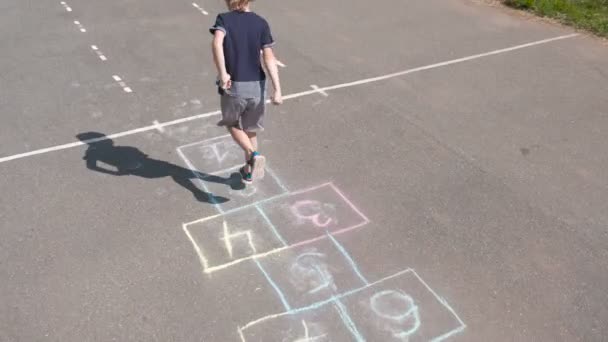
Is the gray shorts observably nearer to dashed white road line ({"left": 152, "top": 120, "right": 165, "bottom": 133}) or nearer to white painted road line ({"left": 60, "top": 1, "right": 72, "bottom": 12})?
dashed white road line ({"left": 152, "top": 120, "right": 165, "bottom": 133})

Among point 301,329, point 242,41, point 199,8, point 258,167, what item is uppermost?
point 242,41

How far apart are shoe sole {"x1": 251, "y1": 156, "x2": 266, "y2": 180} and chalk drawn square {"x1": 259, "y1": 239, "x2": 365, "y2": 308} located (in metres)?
0.74

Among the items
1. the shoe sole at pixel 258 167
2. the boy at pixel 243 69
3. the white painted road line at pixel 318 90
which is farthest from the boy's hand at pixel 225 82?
the white painted road line at pixel 318 90

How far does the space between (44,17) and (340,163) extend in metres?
6.98

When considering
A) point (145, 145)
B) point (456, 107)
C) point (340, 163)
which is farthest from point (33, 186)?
point (456, 107)

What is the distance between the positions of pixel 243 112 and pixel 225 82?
1.39 feet

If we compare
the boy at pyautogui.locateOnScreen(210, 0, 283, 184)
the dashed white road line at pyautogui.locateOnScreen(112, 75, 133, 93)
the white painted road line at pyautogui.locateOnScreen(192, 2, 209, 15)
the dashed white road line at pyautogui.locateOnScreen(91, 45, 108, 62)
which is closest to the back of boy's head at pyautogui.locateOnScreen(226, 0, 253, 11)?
the boy at pyautogui.locateOnScreen(210, 0, 283, 184)

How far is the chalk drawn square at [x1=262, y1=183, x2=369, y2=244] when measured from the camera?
4676mm

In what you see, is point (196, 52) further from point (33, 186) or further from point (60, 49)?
point (33, 186)

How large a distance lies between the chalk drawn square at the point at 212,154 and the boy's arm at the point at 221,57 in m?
1.27

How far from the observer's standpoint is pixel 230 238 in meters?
4.57

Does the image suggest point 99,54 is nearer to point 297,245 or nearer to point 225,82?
point 225,82

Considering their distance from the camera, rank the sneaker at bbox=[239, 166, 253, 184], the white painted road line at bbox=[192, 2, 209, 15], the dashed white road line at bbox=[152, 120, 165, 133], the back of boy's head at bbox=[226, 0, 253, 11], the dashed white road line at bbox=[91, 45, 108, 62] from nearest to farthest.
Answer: the back of boy's head at bbox=[226, 0, 253, 11] → the sneaker at bbox=[239, 166, 253, 184] → the dashed white road line at bbox=[152, 120, 165, 133] → the dashed white road line at bbox=[91, 45, 108, 62] → the white painted road line at bbox=[192, 2, 209, 15]

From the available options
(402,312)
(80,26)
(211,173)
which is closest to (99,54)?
(80,26)
